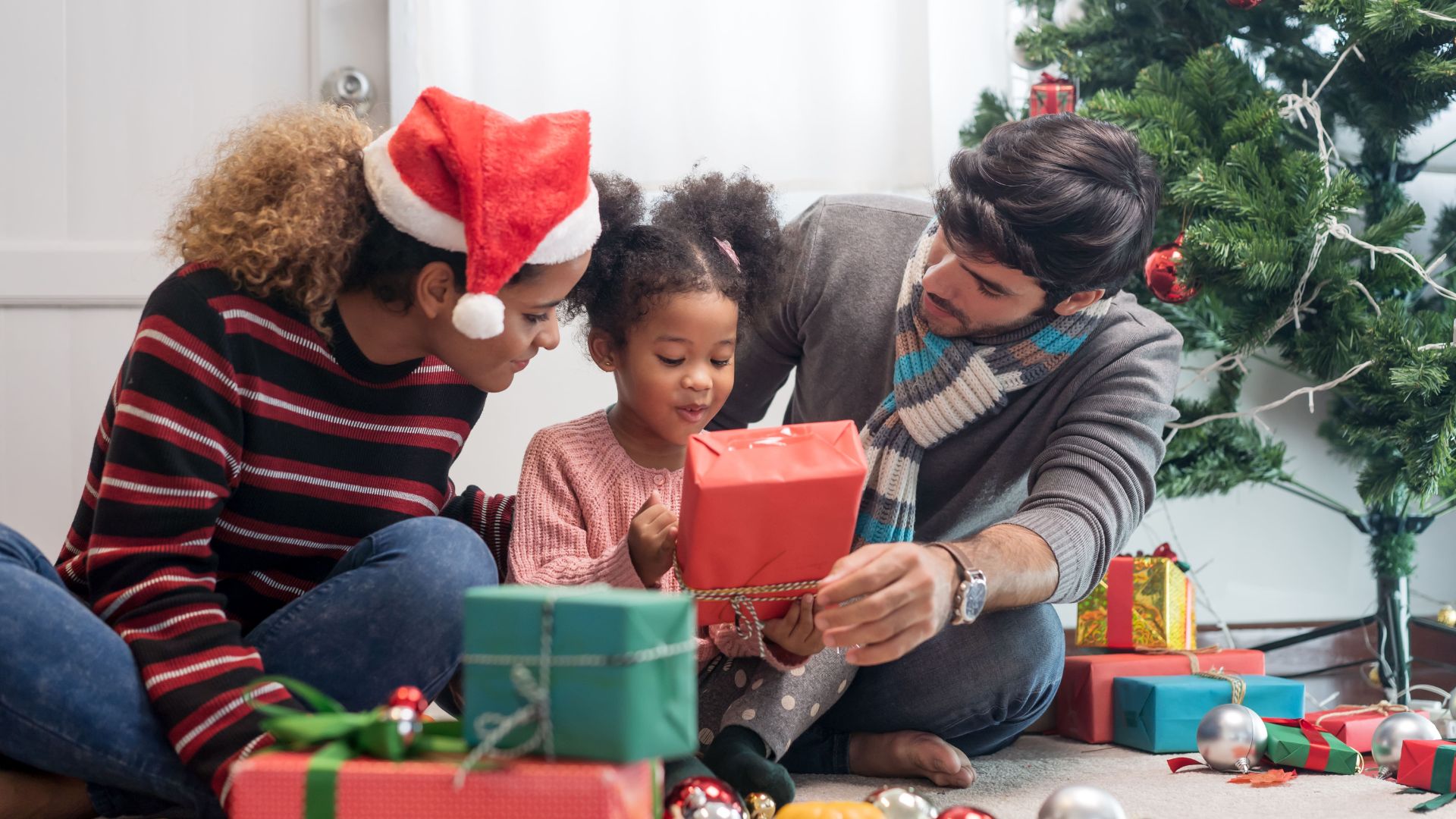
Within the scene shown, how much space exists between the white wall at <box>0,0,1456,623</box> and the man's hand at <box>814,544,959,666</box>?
115cm

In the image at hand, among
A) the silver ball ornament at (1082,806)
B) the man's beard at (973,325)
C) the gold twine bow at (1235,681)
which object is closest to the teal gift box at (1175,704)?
the gold twine bow at (1235,681)

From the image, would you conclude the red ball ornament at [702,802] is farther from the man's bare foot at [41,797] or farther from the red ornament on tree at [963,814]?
the man's bare foot at [41,797]

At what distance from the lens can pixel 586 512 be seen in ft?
4.06

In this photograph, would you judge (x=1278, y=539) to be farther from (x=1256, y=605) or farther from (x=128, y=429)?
(x=128, y=429)

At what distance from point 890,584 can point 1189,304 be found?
1.13 metres

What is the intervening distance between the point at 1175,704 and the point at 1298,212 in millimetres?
698

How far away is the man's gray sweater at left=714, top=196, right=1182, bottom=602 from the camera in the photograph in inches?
47.3

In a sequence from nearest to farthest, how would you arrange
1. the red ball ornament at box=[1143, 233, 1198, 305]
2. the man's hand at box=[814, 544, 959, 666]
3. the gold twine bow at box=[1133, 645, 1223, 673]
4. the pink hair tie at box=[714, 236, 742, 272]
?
1. the man's hand at box=[814, 544, 959, 666]
2. the pink hair tie at box=[714, 236, 742, 272]
3. the gold twine bow at box=[1133, 645, 1223, 673]
4. the red ball ornament at box=[1143, 233, 1198, 305]

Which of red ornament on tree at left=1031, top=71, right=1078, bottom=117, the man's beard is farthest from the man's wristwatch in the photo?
red ornament on tree at left=1031, top=71, right=1078, bottom=117

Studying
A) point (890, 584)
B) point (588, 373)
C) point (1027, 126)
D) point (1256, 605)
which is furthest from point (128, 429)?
point (1256, 605)

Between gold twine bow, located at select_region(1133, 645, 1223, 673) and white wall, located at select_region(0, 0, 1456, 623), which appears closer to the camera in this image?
gold twine bow, located at select_region(1133, 645, 1223, 673)

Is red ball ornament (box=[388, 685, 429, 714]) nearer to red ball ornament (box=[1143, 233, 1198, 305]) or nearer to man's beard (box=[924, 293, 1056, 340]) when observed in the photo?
man's beard (box=[924, 293, 1056, 340])

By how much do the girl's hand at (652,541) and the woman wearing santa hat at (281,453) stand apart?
13 cm

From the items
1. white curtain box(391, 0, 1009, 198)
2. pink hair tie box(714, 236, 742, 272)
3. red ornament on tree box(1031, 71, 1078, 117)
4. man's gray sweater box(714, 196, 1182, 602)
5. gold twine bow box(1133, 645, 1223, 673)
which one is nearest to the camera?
man's gray sweater box(714, 196, 1182, 602)
